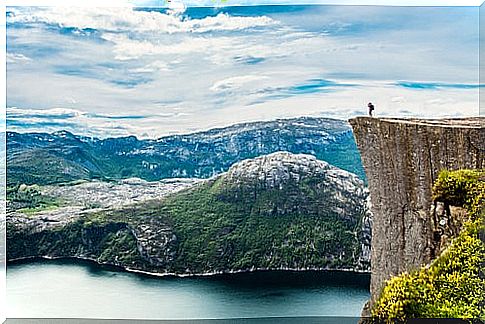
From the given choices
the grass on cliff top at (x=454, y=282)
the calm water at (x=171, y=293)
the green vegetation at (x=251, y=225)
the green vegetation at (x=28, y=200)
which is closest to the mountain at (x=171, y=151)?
the green vegetation at (x=28, y=200)

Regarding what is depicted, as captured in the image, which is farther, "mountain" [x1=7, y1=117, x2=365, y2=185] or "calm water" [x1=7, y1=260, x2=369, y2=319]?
"mountain" [x1=7, y1=117, x2=365, y2=185]

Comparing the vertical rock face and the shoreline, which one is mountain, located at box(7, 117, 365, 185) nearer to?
the shoreline

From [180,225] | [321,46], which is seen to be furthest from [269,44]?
[180,225]

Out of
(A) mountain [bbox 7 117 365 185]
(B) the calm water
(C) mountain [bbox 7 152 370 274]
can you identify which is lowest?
(B) the calm water

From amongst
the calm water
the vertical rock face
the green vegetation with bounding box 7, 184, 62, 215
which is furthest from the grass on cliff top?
the green vegetation with bounding box 7, 184, 62, 215

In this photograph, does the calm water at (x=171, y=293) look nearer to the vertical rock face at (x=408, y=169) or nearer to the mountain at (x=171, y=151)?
the mountain at (x=171, y=151)

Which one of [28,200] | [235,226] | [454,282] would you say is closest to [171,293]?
[235,226]
